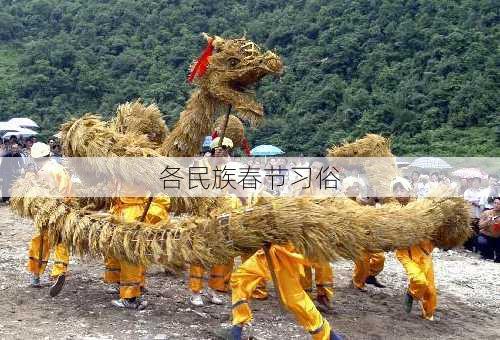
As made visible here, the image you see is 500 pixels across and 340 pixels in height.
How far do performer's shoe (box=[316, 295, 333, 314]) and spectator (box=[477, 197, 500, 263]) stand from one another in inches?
173

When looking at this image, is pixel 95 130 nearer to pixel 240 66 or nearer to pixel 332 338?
pixel 240 66

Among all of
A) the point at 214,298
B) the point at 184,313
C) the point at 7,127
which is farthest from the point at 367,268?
the point at 7,127

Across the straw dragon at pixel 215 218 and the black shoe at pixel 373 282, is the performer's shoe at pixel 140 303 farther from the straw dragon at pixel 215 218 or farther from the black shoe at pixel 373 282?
the black shoe at pixel 373 282

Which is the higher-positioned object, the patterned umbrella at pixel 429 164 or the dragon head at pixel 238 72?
the dragon head at pixel 238 72

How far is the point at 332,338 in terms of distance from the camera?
5.04 m

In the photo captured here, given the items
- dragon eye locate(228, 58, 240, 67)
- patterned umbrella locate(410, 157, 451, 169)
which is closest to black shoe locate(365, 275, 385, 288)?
dragon eye locate(228, 58, 240, 67)

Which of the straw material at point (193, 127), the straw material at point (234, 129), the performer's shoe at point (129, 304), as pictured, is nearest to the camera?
the straw material at point (193, 127)

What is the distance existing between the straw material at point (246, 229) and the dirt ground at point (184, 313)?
0.69 metres

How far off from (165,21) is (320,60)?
37.9ft

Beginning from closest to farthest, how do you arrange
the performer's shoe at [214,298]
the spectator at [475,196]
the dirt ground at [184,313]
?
the dirt ground at [184,313], the performer's shoe at [214,298], the spectator at [475,196]

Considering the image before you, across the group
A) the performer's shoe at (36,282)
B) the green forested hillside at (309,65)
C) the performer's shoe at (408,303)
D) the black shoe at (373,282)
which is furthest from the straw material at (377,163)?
the green forested hillside at (309,65)

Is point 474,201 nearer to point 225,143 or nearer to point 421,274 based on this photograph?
point 421,274

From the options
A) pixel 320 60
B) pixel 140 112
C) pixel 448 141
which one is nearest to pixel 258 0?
pixel 320 60

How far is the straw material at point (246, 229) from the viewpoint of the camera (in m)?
4.59
